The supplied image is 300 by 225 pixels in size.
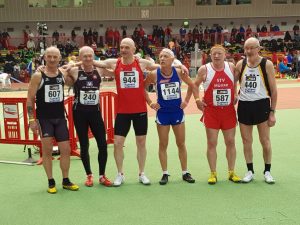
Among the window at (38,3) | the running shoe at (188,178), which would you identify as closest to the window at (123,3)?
the window at (38,3)

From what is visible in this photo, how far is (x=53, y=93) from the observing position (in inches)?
213

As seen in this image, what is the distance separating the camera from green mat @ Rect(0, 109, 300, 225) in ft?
15.0

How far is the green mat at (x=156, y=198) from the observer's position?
457cm

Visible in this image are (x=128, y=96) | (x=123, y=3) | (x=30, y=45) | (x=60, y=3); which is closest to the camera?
(x=128, y=96)

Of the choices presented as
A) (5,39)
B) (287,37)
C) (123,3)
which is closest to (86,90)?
(5,39)

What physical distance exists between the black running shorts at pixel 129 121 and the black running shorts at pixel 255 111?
1302mm

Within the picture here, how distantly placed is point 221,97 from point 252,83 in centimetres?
43

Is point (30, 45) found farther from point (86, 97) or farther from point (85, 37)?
point (86, 97)

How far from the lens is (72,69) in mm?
5605

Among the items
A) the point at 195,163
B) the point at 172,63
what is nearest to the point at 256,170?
the point at 195,163

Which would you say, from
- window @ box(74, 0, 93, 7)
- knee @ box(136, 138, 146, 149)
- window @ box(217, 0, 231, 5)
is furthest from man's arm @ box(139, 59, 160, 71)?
window @ box(217, 0, 231, 5)

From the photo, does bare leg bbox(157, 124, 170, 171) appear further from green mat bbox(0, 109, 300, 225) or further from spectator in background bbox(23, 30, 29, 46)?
spectator in background bbox(23, 30, 29, 46)

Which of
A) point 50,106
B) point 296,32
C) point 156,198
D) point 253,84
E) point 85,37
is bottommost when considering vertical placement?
point 156,198

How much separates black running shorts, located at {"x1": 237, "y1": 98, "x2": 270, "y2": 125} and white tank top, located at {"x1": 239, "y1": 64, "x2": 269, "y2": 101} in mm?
65
